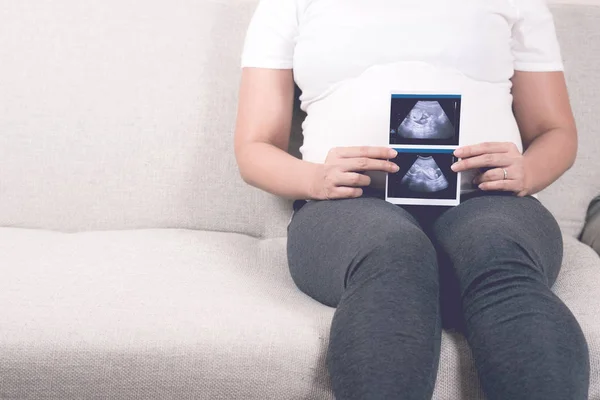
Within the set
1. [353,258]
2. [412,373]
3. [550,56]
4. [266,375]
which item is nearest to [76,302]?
[266,375]

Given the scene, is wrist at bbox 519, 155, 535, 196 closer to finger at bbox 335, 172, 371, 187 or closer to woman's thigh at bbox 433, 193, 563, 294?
woman's thigh at bbox 433, 193, 563, 294

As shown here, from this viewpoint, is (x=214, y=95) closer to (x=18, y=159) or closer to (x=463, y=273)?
(x=18, y=159)

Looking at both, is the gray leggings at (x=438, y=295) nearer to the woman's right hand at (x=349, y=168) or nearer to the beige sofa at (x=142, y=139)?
the woman's right hand at (x=349, y=168)

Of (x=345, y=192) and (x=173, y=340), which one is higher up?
(x=345, y=192)

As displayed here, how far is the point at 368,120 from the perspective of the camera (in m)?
1.34

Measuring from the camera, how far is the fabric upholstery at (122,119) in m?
1.66

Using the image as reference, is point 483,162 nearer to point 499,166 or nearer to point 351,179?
point 499,166

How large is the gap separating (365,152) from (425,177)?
0.34ft

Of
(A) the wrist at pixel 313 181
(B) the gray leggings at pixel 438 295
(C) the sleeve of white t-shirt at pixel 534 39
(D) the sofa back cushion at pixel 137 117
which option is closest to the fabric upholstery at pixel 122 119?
(D) the sofa back cushion at pixel 137 117

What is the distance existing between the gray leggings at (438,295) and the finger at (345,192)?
0.02 meters

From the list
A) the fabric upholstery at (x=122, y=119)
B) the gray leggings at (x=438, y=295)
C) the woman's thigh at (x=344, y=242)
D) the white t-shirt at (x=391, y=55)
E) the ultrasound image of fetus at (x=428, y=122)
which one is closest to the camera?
the gray leggings at (x=438, y=295)

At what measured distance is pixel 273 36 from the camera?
1479 millimetres

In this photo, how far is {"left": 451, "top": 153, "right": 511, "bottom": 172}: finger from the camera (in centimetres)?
122

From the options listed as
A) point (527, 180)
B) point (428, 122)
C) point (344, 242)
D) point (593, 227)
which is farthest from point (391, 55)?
point (593, 227)
